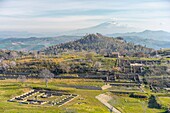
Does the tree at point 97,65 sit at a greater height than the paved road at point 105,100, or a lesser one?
greater

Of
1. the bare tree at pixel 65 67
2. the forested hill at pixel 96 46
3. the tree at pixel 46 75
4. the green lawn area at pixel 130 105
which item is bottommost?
the green lawn area at pixel 130 105

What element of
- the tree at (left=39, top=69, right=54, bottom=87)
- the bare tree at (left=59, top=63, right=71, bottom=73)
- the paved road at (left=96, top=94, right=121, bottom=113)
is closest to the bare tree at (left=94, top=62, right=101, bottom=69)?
the bare tree at (left=59, top=63, right=71, bottom=73)

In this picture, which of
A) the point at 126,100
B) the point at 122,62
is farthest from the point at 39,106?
the point at 122,62

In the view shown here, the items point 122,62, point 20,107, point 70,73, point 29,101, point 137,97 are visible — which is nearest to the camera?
point 20,107

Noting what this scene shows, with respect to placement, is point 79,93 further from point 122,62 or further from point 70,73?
point 122,62

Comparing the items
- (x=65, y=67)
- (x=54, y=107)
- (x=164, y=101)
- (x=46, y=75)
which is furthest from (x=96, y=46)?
(x=54, y=107)

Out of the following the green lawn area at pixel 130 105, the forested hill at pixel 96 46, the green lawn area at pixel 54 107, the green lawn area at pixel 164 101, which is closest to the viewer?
the green lawn area at pixel 54 107

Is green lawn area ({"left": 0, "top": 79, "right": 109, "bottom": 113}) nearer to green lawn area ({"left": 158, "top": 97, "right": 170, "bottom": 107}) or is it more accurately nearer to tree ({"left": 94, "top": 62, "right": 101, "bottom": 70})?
tree ({"left": 94, "top": 62, "right": 101, "bottom": 70})

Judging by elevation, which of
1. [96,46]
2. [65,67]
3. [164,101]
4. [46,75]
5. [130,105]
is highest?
[96,46]

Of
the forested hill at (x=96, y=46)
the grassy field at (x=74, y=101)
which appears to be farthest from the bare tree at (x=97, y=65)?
the forested hill at (x=96, y=46)

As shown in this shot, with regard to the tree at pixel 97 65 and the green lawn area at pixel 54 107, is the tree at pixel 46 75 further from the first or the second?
the tree at pixel 97 65

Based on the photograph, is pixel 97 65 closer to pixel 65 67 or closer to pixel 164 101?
pixel 65 67
